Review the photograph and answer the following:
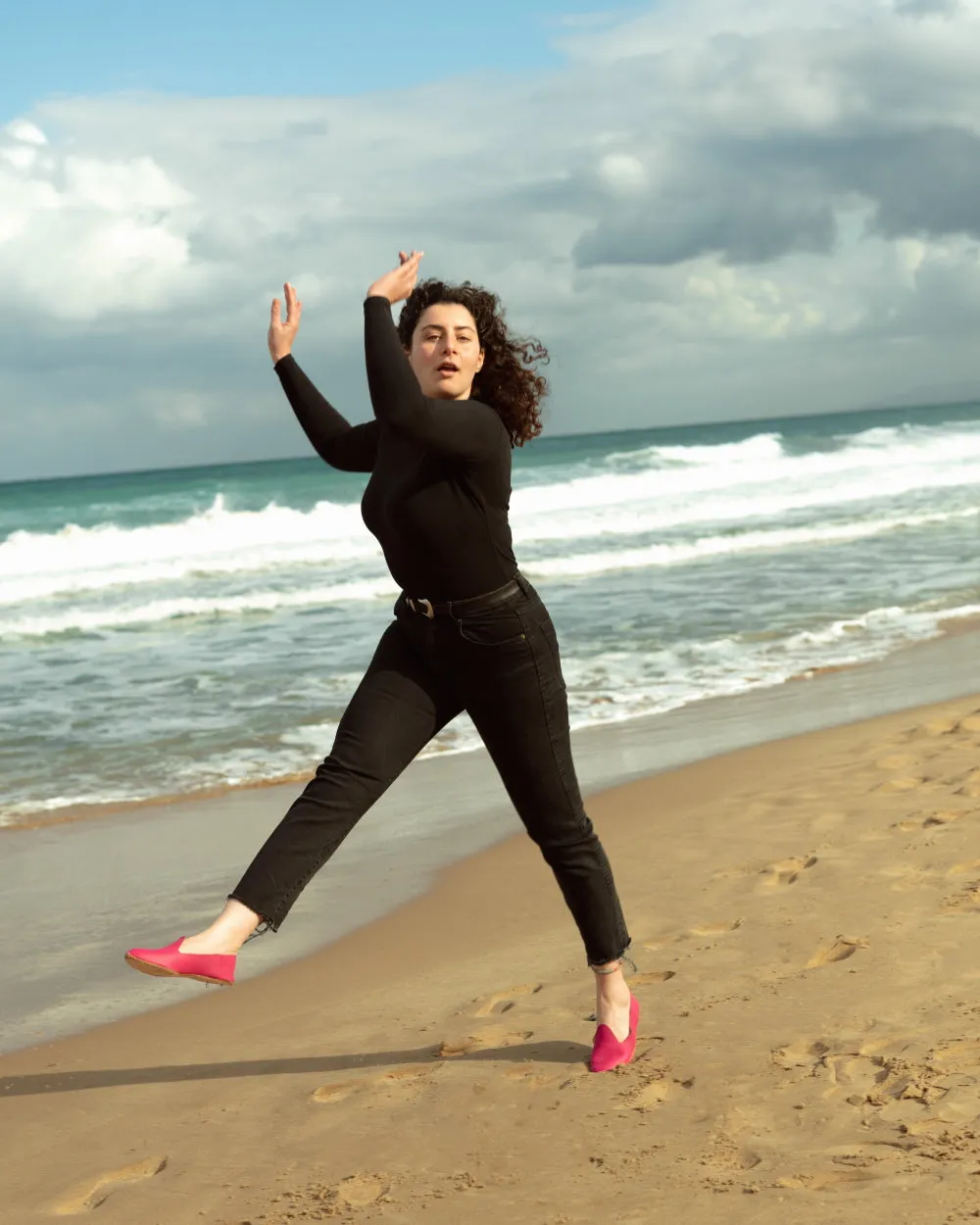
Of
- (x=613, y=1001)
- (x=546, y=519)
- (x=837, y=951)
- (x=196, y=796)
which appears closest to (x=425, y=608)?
(x=613, y=1001)

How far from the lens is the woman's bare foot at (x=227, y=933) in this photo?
3.14 m

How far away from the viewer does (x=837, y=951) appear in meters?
4.00

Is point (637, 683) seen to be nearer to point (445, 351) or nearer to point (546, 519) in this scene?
point (445, 351)

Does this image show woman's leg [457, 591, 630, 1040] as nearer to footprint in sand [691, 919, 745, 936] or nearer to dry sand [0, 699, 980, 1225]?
dry sand [0, 699, 980, 1225]

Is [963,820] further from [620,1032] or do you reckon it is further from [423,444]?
[423,444]

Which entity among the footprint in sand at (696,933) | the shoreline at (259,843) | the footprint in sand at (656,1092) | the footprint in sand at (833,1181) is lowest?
the shoreline at (259,843)

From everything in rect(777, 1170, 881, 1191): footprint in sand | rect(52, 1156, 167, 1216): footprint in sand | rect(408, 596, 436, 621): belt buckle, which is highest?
rect(408, 596, 436, 621): belt buckle

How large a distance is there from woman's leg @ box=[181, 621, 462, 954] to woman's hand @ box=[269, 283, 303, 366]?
882mm

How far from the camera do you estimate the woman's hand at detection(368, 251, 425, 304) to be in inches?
123

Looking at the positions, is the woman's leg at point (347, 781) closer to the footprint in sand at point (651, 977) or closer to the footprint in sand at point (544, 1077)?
the footprint in sand at point (544, 1077)

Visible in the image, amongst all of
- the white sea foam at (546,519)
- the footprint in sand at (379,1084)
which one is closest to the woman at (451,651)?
the footprint in sand at (379,1084)

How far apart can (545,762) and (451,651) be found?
0.38 m

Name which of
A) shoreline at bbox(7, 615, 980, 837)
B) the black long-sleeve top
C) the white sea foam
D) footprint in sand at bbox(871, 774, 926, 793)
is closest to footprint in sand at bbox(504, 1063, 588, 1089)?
the black long-sleeve top

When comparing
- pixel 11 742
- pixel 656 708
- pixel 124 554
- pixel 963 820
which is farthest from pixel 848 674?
pixel 124 554
